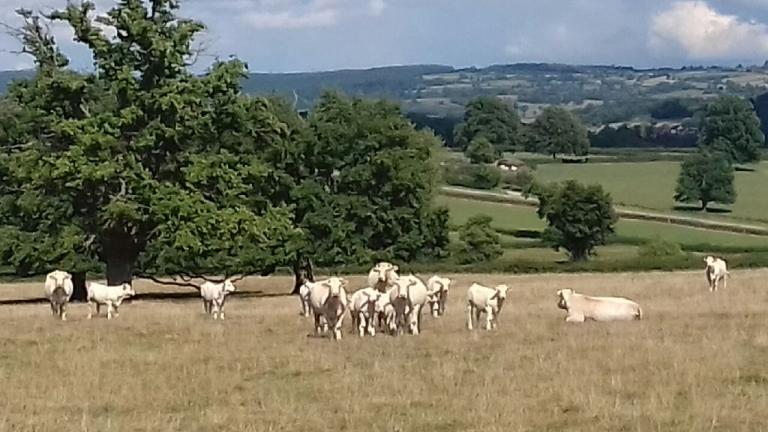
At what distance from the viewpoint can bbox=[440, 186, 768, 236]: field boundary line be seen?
328ft

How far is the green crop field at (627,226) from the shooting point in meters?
90.9

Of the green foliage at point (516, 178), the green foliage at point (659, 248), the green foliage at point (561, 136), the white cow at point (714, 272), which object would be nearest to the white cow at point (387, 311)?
the white cow at point (714, 272)

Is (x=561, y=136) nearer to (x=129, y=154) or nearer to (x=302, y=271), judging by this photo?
(x=302, y=271)

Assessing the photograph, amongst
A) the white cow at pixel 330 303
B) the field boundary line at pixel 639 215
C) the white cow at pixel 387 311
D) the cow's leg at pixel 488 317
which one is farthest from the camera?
the field boundary line at pixel 639 215

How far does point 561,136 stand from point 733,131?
2421cm

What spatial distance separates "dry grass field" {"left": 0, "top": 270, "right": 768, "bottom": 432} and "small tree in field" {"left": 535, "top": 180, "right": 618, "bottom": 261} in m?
62.8

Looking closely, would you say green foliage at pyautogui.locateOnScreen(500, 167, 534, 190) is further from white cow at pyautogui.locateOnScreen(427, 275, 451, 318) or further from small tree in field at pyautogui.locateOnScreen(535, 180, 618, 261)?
white cow at pyautogui.locateOnScreen(427, 275, 451, 318)

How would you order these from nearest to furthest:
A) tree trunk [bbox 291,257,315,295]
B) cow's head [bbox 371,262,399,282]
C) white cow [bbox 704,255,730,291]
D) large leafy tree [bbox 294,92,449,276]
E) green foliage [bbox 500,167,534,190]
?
cow's head [bbox 371,262,399,282]
white cow [bbox 704,255,730,291]
large leafy tree [bbox 294,92,449,276]
tree trunk [bbox 291,257,315,295]
green foliage [bbox 500,167,534,190]

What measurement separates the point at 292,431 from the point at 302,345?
Result: 26.6ft

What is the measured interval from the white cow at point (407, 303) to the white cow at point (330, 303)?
3.20 feet

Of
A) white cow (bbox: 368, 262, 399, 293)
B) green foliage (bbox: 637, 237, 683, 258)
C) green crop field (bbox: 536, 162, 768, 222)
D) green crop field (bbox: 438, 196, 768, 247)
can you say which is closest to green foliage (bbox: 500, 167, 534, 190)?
green crop field (bbox: 536, 162, 768, 222)

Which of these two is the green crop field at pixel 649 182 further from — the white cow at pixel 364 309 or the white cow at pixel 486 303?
the white cow at pixel 364 309

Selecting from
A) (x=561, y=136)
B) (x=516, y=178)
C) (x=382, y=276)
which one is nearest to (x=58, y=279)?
(x=382, y=276)

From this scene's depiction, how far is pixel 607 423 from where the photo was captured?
44.9ft
